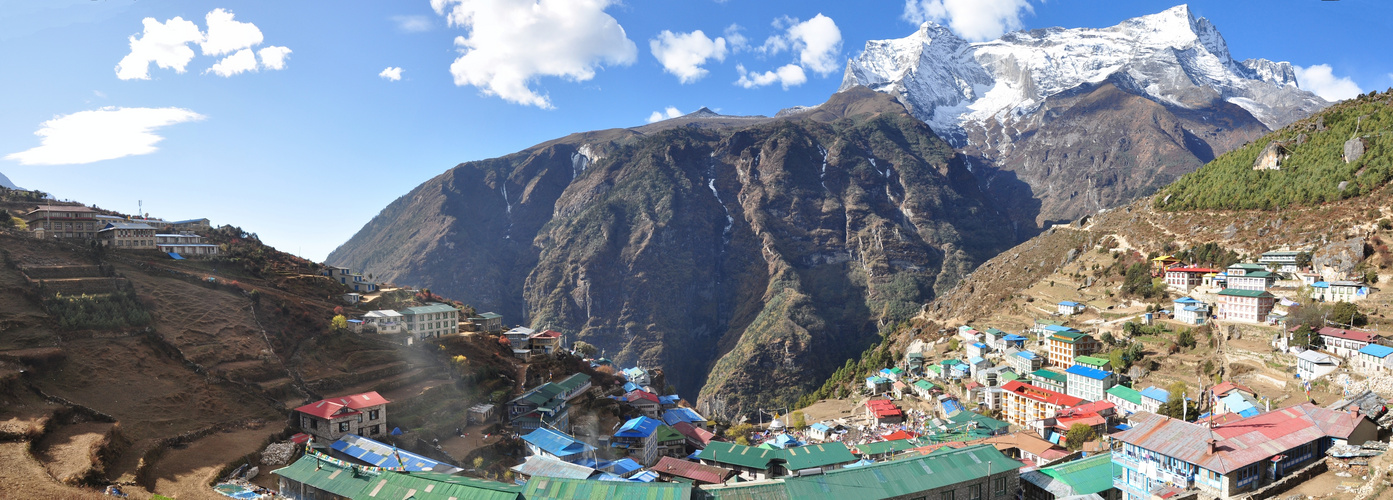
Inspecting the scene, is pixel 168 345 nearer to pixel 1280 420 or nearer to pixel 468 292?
pixel 1280 420

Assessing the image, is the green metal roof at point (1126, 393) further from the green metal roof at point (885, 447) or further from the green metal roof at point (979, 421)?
the green metal roof at point (885, 447)

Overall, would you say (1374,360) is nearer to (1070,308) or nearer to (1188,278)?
(1188,278)

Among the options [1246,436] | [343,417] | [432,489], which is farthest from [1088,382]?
[343,417]

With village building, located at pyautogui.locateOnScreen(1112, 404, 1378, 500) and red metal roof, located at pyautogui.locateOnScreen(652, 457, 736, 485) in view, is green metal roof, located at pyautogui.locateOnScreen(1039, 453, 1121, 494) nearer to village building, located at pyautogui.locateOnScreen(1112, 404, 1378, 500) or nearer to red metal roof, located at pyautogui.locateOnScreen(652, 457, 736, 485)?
village building, located at pyautogui.locateOnScreen(1112, 404, 1378, 500)

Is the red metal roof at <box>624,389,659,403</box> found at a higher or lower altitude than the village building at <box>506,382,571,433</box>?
lower

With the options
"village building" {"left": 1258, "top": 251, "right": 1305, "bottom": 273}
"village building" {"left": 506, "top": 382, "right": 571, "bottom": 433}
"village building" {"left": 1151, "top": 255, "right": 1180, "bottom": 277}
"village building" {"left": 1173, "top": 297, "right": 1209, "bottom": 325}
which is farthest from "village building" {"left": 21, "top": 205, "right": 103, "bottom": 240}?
"village building" {"left": 1258, "top": 251, "right": 1305, "bottom": 273}

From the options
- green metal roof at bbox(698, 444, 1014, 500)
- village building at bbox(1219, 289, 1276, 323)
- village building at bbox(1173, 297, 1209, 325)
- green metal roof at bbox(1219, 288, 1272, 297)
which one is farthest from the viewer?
village building at bbox(1173, 297, 1209, 325)
